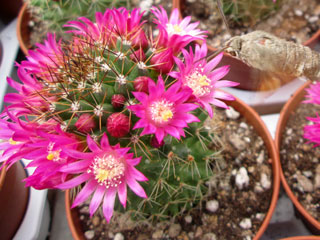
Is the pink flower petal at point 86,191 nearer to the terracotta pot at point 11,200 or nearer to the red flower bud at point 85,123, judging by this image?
the red flower bud at point 85,123

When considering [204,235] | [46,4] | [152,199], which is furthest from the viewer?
[46,4]

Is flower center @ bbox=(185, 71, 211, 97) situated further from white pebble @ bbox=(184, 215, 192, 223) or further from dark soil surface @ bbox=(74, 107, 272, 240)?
white pebble @ bbox=(184, 215, 192, 223)

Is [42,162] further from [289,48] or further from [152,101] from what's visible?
[289,48]

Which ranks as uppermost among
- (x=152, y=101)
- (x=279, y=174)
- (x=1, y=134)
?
(x=152, y=101)

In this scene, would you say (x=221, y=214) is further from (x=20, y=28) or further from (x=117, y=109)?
(x=20, y=28)

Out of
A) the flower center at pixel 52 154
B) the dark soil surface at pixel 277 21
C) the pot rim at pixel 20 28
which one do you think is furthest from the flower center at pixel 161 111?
the pot rim at pixel 20 28

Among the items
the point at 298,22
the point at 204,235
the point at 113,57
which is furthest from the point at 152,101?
the point at 298,22

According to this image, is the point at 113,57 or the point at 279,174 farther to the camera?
the point at 279,174

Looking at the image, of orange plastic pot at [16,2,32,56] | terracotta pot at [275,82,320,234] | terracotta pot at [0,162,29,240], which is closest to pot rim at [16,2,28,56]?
orange plastic pot at [16,2,32,56]

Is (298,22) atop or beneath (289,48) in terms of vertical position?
beneath
